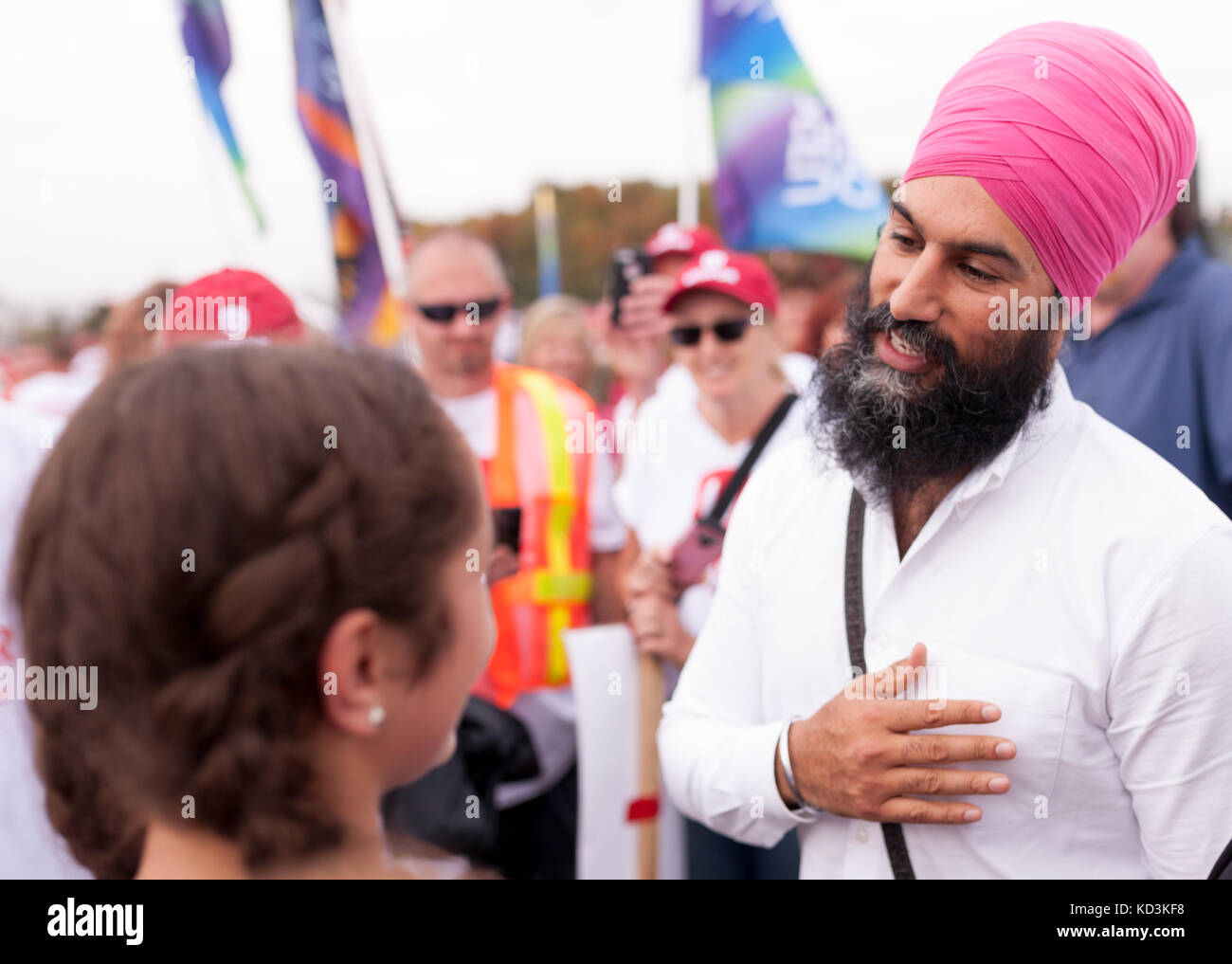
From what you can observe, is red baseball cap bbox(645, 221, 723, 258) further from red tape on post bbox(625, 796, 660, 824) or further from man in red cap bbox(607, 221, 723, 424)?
red tape on post bbox(625, 796, 660, 824)

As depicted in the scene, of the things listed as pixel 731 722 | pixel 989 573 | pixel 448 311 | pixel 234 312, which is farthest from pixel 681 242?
pixel 989 573

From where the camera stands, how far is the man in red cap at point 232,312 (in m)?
3.32

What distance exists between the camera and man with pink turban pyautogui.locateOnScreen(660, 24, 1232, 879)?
1.60 metres

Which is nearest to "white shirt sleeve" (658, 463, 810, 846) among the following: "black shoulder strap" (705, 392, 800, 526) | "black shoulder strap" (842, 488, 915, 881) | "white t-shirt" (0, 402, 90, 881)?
"black shoulder strap" (842, 488, 915, 881)

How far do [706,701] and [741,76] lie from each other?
4216 millimetres

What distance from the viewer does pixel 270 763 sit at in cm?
109

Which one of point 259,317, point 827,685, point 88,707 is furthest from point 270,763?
point 259,317

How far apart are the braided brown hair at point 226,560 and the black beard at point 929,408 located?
1.02 metres

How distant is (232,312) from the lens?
3326 millimetres

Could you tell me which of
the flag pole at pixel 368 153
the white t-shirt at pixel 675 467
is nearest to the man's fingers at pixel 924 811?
the white t-shirt at pixel 675 467

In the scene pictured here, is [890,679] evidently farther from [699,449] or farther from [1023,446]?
[699,449]

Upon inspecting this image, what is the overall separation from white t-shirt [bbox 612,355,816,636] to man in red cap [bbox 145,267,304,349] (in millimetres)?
1296
